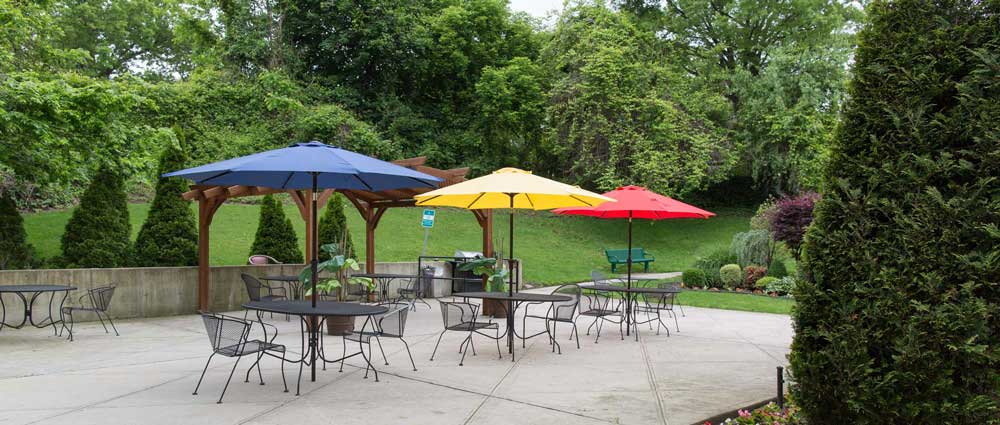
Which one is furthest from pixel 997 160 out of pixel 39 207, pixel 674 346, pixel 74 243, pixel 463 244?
pixel 39 207

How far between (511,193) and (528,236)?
15361 mm

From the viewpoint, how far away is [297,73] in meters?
26.9

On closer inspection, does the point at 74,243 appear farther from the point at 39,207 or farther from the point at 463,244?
the point at 463,244

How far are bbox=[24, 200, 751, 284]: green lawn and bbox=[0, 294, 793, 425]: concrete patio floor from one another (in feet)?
21.3

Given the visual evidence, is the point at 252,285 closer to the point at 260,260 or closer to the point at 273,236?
the point at 260,260

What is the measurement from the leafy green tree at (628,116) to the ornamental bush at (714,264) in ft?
20.6

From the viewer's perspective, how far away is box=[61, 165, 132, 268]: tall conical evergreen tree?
10906 millimetres

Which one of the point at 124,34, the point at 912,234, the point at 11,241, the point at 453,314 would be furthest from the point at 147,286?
the point at 124,34

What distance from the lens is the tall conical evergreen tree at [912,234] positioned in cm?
370

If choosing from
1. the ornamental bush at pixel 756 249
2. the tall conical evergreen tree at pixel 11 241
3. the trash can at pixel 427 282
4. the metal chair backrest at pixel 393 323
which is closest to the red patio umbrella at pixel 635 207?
the metal chair backrest at pixel 393 323

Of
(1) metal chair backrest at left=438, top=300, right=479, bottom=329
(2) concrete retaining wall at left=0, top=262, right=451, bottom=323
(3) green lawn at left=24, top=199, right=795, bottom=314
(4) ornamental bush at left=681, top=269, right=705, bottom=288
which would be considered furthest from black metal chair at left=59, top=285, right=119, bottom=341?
(4) ornamental bush at left=681, top=269, right=705, bottom=288

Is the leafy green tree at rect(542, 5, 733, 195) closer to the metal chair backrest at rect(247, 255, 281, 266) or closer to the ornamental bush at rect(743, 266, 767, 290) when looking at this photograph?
the ornamental bush at rect(743, 266, 767, 290)

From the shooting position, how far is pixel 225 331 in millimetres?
5621

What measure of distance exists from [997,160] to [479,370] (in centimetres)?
460
